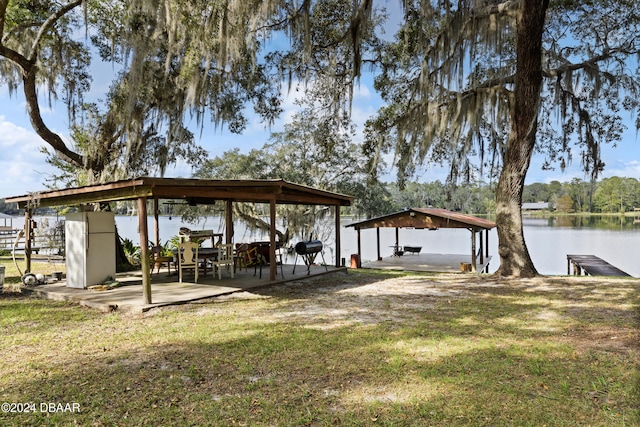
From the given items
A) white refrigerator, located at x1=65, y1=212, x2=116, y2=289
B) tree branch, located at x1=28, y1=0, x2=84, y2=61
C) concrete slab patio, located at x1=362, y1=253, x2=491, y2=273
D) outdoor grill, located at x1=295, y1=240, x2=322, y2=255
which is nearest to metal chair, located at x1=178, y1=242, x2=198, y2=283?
white refrigerator, located at x1=65, y1=212, x2=116, y2=289

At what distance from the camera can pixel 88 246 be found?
7.62m

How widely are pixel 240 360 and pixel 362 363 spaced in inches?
46.5

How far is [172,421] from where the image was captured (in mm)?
2736

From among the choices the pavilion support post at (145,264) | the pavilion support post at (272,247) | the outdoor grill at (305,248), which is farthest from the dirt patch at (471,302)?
the pavilion support post at (145,264)

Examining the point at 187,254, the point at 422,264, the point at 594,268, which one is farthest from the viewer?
the point at 422,264

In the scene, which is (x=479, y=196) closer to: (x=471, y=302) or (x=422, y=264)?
(x=471, y=302)

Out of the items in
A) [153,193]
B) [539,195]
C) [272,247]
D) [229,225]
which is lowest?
[272,247]

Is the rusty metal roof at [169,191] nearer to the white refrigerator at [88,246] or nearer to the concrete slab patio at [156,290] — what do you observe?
the white refrigerator at [88,246]

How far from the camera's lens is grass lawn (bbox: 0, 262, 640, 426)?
9.30 ft

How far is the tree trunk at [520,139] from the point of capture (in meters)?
8.62

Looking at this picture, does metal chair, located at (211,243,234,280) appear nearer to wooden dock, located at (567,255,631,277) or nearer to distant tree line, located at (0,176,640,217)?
distant tree line, located at (0,176,640,217)

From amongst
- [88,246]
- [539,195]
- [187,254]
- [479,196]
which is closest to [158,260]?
[187,254]

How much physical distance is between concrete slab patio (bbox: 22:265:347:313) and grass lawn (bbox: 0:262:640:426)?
1.08ft

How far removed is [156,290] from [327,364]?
15.8 ft
